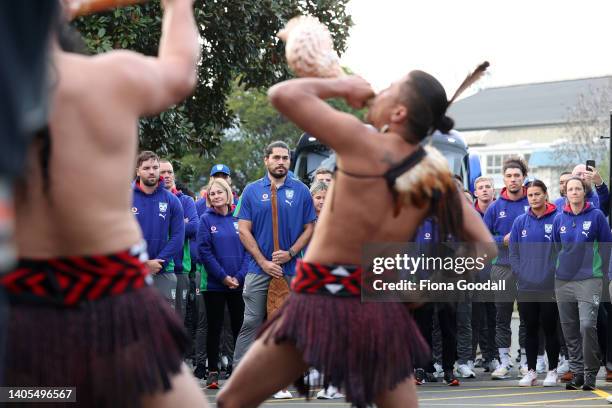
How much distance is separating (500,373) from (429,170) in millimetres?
8118

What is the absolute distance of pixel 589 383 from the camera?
1086 centimetres

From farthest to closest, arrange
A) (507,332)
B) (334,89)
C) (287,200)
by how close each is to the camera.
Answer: (507,332) → (287,200) → (334,89)

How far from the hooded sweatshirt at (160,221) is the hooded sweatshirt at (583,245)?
3740 millimetres

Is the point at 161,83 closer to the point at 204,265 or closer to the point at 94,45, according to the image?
the point at 204,265

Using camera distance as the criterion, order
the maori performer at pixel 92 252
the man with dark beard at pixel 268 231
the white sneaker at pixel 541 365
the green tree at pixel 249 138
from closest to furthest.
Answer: the maori performer at pixel 92 252 < the man with dark beard at pixel 268 231 < the white sneaker at pixel 541 365 < the green tree at pixel 249 138

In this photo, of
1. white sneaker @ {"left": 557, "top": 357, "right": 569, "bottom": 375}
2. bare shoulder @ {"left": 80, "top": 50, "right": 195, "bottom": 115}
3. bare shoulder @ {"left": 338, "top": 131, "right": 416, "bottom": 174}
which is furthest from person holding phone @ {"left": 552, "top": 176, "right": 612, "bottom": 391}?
bare shoulder @ {"left": 80, "top": 50, "right": 195, "bottom": 115}

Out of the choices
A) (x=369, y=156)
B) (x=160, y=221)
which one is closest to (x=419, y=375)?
(x=160, y=221)

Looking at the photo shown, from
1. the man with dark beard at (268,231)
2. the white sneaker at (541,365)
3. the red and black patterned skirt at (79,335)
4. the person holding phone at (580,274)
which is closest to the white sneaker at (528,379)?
the person holding phone at (580,274)

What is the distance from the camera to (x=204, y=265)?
11.2 m

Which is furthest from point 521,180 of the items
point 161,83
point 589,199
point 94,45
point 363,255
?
point 161,83

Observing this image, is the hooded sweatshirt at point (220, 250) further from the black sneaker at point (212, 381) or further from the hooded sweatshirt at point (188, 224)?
the black sneaker at point (212, 381)

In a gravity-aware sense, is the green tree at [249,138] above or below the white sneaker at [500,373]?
above

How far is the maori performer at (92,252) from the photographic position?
3.28 m

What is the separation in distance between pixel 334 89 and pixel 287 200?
19.3 ft
